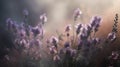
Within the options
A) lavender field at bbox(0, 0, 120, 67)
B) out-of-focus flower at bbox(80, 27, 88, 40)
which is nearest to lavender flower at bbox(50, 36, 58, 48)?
lavender field at bbox(0, 0, 120, 67)

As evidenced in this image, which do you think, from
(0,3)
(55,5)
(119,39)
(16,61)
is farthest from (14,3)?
(119,39)

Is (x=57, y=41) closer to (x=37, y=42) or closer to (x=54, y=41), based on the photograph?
(x=54, y=41)

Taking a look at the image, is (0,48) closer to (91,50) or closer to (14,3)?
(14,3)

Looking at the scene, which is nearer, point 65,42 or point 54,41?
point 54,41

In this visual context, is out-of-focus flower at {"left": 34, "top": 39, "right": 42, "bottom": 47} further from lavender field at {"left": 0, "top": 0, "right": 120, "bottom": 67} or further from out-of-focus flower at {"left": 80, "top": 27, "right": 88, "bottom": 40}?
out-of-focus flower at {"left": 80, "top": 27, "right": 88, "bottom": 40}

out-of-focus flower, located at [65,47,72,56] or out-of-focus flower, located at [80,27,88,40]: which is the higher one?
out-of-focus flower, located at [80,27,88,40]

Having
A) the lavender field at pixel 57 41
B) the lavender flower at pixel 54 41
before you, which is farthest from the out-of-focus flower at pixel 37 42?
the lavender flower at pixel 54 41

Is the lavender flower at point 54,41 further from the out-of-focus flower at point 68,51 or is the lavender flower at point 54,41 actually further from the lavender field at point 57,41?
the out-of-focus flower at point 68,51

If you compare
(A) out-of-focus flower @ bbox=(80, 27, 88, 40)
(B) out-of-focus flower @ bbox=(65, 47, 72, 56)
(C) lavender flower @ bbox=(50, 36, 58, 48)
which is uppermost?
(A) out-of-focus flower @ bbox=(80, 27, 88, 40)

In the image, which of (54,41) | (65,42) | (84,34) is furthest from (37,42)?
(84,34)
